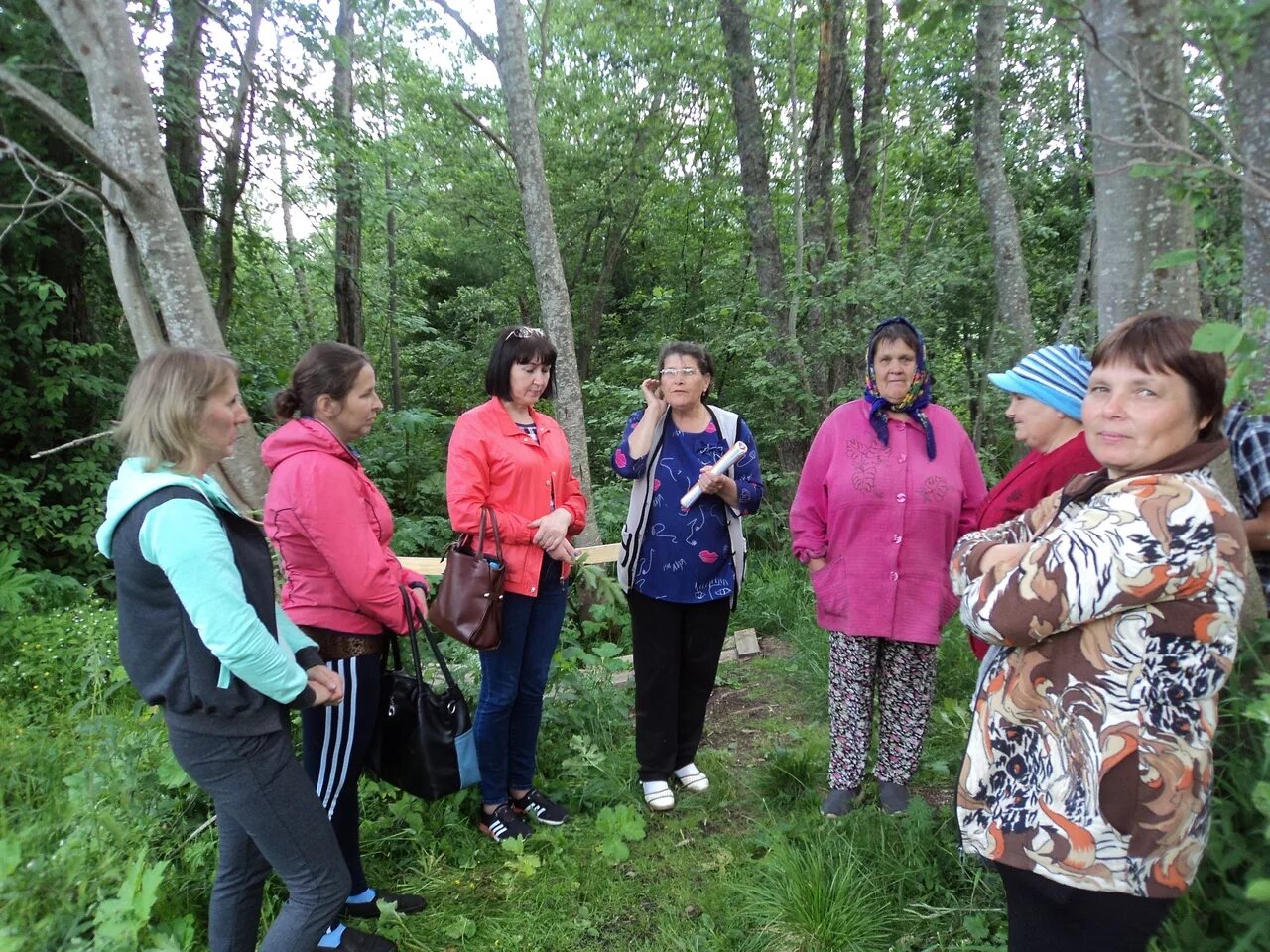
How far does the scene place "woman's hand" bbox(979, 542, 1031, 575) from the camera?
1.49 meters

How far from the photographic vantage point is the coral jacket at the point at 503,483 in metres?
2.84

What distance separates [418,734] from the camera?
2.44m

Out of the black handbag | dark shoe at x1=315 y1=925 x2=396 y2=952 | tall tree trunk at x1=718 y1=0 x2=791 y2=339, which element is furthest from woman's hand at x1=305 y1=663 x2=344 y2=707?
tall tree trunk at x1=718 y1=0 x2=791 y2=339

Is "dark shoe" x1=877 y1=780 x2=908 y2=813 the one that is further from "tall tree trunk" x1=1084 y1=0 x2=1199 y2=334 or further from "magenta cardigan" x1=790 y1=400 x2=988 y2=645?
"tall tree trunk" x1=1084 y1=0 x2=1199 y2=334

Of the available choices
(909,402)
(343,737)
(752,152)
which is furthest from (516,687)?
(752,152)

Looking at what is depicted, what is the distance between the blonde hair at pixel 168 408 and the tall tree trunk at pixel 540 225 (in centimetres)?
358

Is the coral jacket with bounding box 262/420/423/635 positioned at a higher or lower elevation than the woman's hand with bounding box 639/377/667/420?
lower

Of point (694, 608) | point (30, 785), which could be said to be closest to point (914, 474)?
point (694, 608)

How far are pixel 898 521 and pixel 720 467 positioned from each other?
71 centimetres

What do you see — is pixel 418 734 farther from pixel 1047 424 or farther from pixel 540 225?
pixel 540 225

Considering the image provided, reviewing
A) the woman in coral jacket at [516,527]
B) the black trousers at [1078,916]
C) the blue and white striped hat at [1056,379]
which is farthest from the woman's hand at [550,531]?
the black trousers at [1078,916]

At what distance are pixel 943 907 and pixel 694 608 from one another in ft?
4.50

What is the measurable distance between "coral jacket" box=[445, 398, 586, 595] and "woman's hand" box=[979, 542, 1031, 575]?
1757 millimetres

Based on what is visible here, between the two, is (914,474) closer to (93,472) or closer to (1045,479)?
(1045,479)
